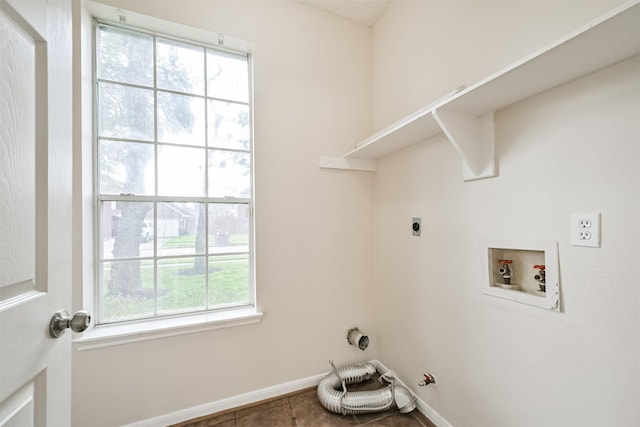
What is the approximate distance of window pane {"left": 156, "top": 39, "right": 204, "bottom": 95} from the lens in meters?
1.67

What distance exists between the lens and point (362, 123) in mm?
2084

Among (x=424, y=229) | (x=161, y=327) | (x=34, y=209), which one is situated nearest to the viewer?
(x=34, y=209)

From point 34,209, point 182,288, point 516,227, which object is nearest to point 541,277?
point 516,227

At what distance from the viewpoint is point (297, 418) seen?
1.55 metres

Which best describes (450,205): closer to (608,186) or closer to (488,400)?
(608,186)

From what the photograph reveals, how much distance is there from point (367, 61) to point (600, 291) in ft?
6.89

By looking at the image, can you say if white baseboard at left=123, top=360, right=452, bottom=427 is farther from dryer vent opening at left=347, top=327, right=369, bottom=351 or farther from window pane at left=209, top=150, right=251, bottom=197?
window pane at left=209, top=150, right=251, bottom=197

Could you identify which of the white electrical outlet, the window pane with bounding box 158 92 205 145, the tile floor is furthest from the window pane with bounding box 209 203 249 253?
the white electrical outlet

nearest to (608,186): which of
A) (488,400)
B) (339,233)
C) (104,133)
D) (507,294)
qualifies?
(507,294)

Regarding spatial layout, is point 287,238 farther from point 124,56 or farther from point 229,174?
point 124,56

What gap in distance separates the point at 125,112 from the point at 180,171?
48 cm

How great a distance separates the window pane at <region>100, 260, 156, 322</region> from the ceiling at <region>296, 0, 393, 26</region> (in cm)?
225

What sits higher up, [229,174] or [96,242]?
[229,174]

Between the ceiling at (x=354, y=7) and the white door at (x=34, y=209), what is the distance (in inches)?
67.9
